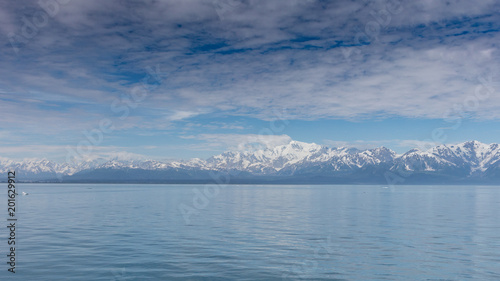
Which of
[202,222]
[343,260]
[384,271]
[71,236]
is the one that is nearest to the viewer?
[384,271]

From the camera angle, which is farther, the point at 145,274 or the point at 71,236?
the point at 71,236

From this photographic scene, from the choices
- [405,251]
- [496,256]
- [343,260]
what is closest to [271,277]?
[343,260]

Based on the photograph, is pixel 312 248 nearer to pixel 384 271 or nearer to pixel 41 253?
pixel 384 271

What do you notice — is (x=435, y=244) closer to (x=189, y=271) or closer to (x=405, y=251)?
(x=405, y=251)

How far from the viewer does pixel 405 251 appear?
137ft

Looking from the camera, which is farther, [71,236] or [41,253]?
[71,236]

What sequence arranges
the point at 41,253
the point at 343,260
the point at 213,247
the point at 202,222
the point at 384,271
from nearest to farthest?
1. the point at 384,271
2. the point at 343,260
3. the point at 41,253
4. the point at 213,247
5. the point at 202,222

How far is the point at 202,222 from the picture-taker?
68375 mm

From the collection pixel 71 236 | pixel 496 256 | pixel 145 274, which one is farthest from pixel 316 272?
pixel 71 236

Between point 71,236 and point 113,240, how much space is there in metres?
7.67

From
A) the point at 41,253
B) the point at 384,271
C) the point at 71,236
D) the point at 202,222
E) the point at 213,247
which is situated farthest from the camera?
the point at 202,222

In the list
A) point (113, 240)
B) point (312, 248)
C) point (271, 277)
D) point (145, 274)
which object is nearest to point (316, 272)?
point (271, 277)

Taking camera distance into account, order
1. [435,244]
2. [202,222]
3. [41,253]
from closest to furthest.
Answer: [41,253] < [435,244] < [202,222]

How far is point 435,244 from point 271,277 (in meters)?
26.5
